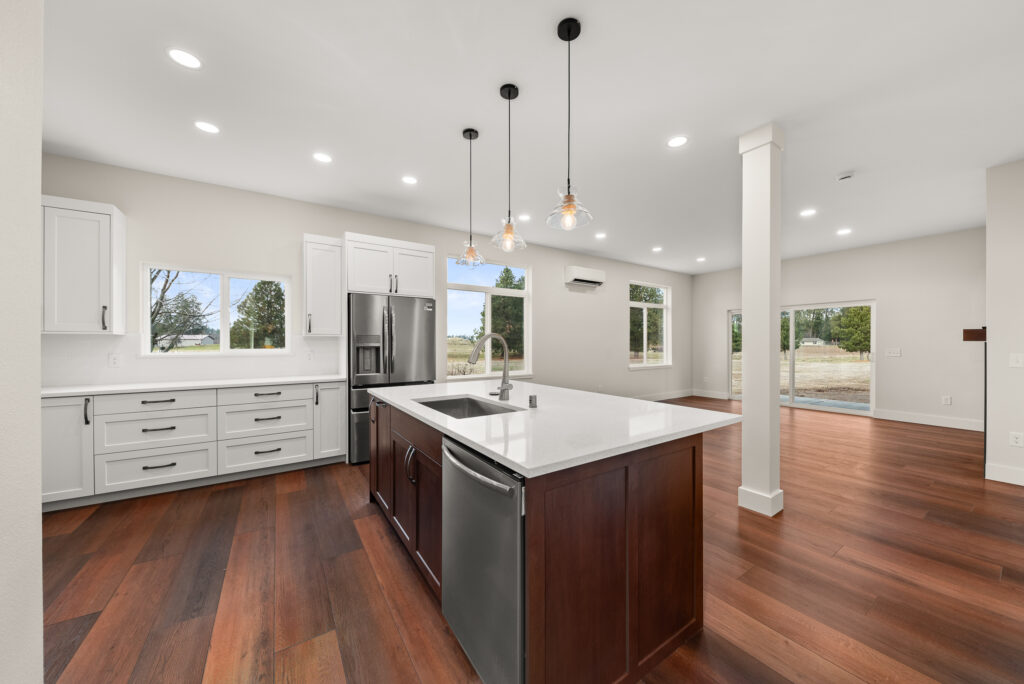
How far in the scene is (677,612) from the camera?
150 cm

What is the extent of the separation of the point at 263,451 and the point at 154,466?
726 millimetres

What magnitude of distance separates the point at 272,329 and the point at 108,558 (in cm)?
228

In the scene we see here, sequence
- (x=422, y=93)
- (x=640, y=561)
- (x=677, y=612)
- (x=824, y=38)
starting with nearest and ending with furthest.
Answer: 1. (x=640, y=561)
2. (x=677, y=612)
3. (x=824, y=38)
4. (x=422, y=93)

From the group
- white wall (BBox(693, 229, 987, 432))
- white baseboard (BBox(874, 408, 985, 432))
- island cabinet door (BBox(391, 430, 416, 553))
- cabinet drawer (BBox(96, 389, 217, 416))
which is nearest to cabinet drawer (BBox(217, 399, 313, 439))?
cabinet drawer (BBox(96, 389, 217, 416))

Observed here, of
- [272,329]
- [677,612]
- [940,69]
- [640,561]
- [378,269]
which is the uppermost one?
[940,69]

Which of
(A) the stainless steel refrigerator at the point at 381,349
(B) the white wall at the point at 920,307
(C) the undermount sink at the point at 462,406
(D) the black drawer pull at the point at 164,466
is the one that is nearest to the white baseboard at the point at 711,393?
(B) the white wall at the point at 920,307

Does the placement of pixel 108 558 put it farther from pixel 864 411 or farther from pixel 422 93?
A: pixel 864 411

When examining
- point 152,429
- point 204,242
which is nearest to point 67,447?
point 152,429

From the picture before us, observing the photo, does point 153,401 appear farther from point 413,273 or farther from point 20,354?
point 20,354

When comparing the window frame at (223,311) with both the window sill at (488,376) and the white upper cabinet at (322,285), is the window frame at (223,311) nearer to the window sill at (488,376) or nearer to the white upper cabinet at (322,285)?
the white upper cabinet at (322,285)

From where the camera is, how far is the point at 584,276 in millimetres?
6262

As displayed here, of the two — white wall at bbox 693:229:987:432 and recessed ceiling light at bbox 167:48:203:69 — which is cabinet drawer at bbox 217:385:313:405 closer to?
recessed ceiling light at bbox 167:48:203:69

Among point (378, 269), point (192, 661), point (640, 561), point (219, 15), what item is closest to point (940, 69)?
point (640, 561)

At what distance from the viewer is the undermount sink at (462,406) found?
2.22m
